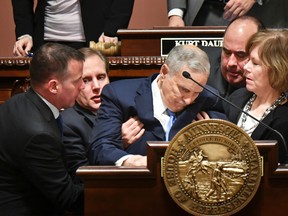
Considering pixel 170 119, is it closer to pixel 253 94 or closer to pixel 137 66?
pixel 253 94

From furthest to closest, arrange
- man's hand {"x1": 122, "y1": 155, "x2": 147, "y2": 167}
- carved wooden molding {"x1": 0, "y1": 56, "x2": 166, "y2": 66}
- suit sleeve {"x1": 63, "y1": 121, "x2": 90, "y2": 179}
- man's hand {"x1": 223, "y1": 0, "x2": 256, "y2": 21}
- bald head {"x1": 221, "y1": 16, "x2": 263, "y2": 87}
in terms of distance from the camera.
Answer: man's hand {"x1": 223, "y1": 0, "x2": 256, "y2": 21}
carved wooden molding {"x1": 0, "y1": 56, "x2": 166, "y2": 66}
bald head {"x1": 221, "y1": 16, "x2": 263, "y2": 87}
suit sleeve {"x1": 63, "y1": 121, "x2": 90, "y2": 179}
man's hand {"x1": 122, "y1": 155, "x2": 147, "y2": 167}

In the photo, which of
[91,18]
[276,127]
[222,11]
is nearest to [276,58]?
[276,127]

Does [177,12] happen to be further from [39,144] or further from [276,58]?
[39,144]

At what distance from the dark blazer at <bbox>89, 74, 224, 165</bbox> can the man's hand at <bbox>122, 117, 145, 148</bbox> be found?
0.01 metres

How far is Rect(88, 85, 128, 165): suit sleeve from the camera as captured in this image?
1690mm

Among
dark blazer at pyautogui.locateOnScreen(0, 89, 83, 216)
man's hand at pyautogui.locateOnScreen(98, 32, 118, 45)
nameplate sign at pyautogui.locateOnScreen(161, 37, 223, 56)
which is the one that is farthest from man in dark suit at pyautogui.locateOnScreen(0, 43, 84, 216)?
man's hand at pyautogui.locateOnScreen(98, 32, 118, 45)

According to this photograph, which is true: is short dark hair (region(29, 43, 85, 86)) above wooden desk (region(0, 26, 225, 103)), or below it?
above

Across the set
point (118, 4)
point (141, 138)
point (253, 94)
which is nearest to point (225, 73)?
point (253, 94)

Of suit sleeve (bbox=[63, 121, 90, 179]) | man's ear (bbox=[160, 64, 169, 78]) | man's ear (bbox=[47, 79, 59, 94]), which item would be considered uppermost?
man's ear (bbox=[160, 64, 169, 78])

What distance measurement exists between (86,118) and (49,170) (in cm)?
30

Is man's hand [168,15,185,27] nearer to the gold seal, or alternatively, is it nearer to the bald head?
the bald head

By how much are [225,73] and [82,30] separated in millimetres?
693

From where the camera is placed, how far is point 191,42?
2.23m

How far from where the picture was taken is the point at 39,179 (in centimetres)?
163
